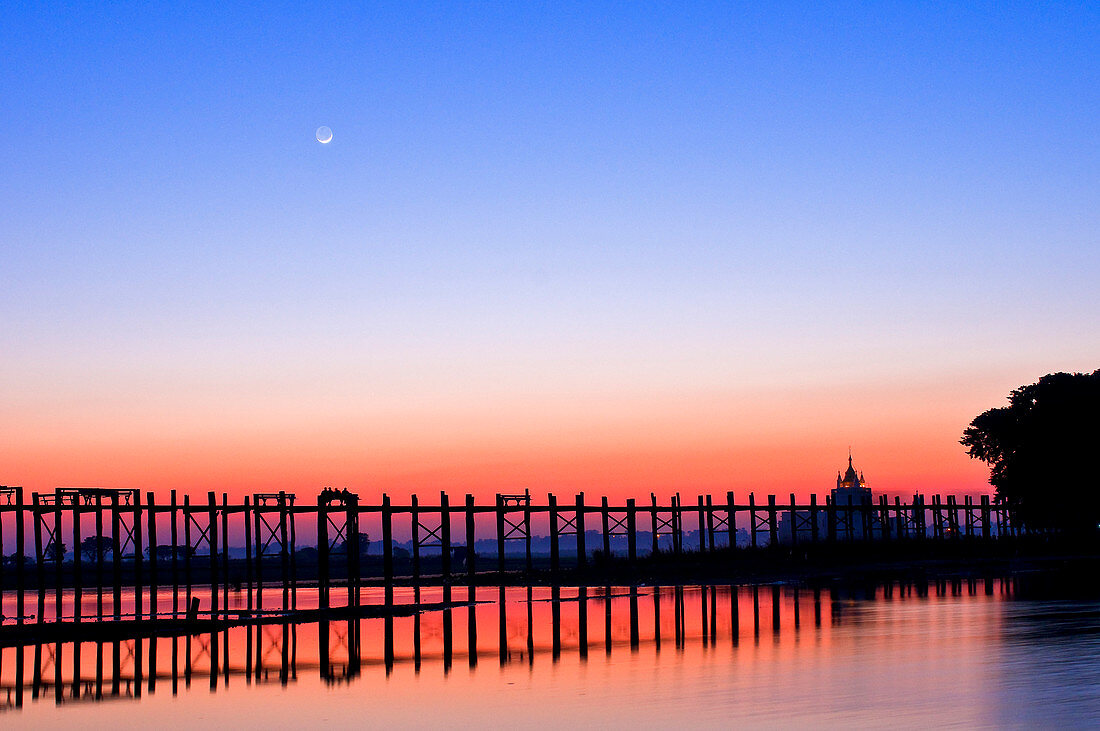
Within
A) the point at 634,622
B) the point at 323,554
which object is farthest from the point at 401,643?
the point at 323,554

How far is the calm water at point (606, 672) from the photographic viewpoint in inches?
701

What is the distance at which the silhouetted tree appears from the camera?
235ft

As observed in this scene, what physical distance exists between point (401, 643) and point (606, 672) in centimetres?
753

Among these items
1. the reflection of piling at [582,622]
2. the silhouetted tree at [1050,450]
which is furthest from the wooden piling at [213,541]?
the silhouetted tree at [1050,450]

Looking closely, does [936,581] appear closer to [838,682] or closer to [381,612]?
[381,612]

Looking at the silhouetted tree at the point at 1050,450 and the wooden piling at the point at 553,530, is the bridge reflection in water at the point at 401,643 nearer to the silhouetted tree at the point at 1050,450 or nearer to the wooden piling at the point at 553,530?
the wooden piling at the point at 553,530

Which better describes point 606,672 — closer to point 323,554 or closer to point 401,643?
point 401,643

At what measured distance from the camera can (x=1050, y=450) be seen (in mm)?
72500

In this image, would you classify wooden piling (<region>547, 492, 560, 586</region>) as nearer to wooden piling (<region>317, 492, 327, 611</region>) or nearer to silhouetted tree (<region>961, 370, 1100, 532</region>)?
wooden piling (<region>317, 492, 327, 611</region>)

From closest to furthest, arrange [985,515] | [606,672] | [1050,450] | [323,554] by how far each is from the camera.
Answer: [606,672] → [323,554] → [1050,450] → [985,515]

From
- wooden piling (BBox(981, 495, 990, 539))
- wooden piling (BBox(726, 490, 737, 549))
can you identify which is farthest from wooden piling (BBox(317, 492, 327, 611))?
wooden piling (BBox(981, 495, 990, 539))

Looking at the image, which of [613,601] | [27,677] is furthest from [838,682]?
[613,601]

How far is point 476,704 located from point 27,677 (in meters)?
9.66

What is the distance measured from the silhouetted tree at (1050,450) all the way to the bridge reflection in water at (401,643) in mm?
32468
